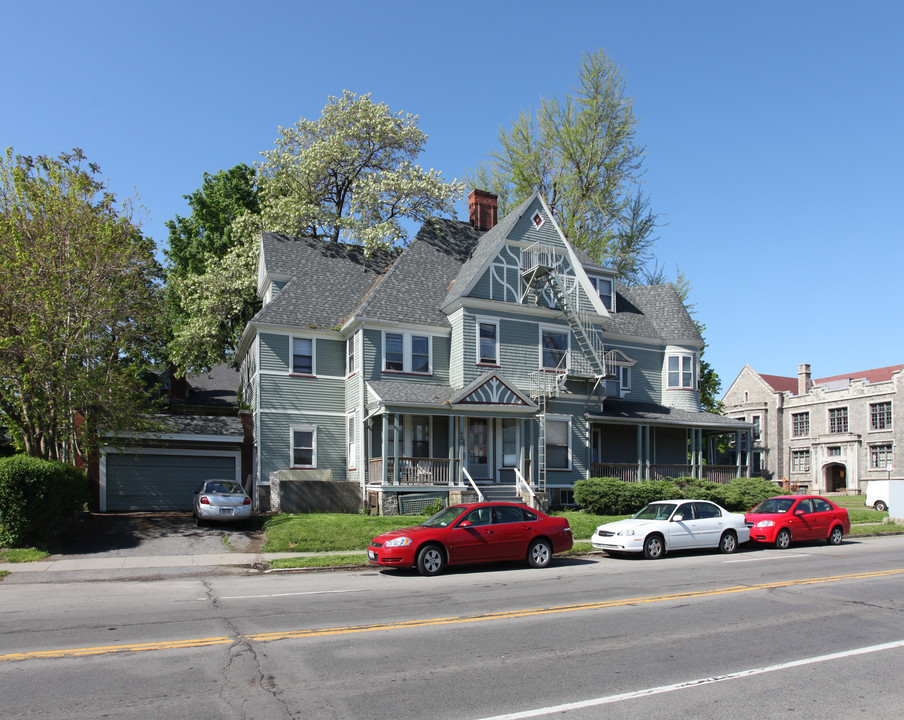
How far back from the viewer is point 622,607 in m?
11.4

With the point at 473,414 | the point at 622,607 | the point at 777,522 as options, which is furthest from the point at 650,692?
the point at 473,414

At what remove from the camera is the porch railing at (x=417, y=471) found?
25578 mm

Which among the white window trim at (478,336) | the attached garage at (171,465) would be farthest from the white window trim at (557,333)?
the attached garage at (171,465)

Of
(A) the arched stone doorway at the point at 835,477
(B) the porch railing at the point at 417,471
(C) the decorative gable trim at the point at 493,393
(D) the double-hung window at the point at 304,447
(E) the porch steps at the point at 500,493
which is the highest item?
(C) the decorative gable trim at the point at 493,393

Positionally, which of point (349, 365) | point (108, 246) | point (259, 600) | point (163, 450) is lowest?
point (259, 600)

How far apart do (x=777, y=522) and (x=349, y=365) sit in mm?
15694

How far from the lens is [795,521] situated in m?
20.5

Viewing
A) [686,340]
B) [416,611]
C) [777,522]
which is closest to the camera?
[416,611]

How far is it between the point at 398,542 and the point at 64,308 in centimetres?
1193

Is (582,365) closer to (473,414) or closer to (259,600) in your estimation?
(473,414)

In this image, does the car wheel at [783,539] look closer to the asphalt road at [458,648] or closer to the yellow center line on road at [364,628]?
the asphalt road at [458,648]

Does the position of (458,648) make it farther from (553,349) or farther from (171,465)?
(171,465)

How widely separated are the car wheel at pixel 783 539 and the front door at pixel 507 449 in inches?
396

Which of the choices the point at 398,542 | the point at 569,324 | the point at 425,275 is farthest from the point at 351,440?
the point at 398,542
